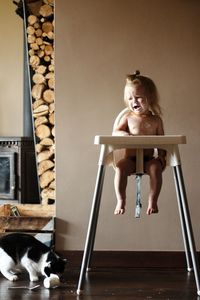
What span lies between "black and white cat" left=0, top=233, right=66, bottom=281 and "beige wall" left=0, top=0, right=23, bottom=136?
1.86m

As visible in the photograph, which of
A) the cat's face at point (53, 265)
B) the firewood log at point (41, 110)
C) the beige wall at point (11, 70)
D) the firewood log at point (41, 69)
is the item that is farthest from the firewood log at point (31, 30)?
the cat's face at point (53, 265)

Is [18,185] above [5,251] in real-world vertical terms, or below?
above

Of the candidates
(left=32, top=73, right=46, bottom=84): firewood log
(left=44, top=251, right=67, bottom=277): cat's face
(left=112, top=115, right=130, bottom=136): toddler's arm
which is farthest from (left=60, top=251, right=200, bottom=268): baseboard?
(left=32, top=73, right=46, bottom=84): firewood log

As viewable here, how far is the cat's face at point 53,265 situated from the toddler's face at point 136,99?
0.79 m

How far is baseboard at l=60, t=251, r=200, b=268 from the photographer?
2.56 metres

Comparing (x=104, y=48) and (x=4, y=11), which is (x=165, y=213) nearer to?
(x=104, y=48)

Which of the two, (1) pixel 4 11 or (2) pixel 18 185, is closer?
(2) pixel 18 185

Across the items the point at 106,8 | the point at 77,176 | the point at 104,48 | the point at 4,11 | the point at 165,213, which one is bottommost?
the point at 165,213

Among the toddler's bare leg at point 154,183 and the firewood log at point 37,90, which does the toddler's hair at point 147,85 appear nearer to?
the toddler's bare leg at point 154,183

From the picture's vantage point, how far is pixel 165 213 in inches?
101

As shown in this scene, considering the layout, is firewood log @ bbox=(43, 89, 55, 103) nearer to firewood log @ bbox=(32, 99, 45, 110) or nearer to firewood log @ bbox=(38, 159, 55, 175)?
firewood log @ bbox=(32, 99, 45, 110)

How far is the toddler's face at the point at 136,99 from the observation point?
2.06m

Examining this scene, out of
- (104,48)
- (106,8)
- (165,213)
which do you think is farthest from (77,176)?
(106,8)

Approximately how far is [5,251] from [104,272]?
0.50 metres
